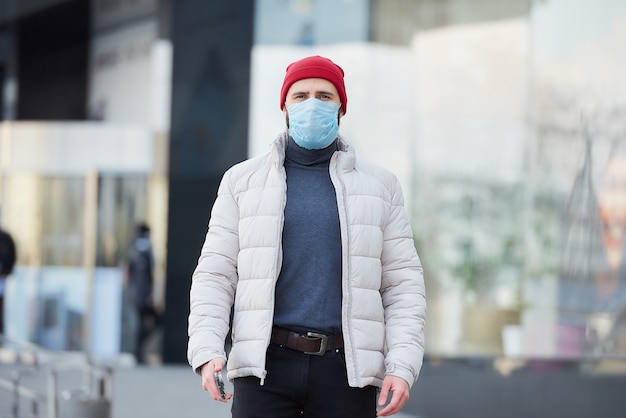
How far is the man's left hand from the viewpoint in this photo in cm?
282

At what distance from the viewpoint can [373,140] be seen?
35.4 feet

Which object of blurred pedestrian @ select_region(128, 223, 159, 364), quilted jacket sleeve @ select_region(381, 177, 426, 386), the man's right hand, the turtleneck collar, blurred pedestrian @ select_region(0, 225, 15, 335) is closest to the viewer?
the man's right hand

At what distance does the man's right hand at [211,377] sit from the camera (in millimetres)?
2793

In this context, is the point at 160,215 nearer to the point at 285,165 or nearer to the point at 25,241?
the point at 25,241

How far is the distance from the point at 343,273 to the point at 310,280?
0.29 ft

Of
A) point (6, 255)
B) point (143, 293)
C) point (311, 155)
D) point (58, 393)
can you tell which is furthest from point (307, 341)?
point (143, 293)

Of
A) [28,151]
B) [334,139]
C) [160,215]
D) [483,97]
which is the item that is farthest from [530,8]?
[334,139]

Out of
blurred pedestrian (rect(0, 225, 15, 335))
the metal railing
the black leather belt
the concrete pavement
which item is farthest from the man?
blurred pedestrian (rect(0, 225, 15, 335))

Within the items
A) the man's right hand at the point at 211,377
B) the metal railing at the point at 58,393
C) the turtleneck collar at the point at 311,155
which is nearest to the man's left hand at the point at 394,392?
the man's right hand at the point at 211,377

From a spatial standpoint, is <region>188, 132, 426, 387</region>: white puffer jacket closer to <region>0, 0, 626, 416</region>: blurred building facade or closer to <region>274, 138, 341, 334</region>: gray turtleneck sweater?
<region>274, 138, 341, 334</region>: gray turtleneck sweater

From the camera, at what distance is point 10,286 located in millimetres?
13094

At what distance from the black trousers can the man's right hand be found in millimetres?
88

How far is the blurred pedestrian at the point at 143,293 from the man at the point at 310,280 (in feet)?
32.2

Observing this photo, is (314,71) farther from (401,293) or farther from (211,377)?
(211,377)
